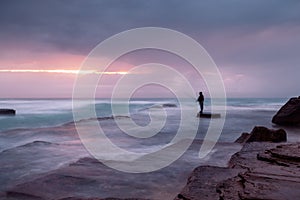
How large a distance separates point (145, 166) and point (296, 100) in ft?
44.3

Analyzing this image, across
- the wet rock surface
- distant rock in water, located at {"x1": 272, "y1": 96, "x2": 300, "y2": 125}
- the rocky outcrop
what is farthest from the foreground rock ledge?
distant rock in water, located at {"x1": 272, "y1": 96, "x2": 300, "y2": 125}

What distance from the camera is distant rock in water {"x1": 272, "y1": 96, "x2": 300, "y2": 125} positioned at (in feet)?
53.4

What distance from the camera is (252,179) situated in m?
4.19

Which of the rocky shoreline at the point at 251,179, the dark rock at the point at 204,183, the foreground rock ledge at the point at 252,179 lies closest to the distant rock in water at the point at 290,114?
the rocky shoreline at the point at 251,179

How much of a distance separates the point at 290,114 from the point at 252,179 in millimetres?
13609

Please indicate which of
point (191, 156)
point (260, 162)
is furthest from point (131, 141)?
point (260, 162)

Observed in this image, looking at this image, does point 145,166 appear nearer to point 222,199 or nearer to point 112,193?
point 112,193

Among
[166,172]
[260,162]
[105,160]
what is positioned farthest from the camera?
[105,160]

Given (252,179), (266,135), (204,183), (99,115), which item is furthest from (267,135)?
(99,115)

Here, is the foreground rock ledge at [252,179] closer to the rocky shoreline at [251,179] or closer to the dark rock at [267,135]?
the rocky shoreline at [251,179]

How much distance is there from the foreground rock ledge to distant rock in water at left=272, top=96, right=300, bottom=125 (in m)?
11.5

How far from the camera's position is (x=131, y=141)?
34.6ft

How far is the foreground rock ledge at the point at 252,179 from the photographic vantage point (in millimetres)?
3645

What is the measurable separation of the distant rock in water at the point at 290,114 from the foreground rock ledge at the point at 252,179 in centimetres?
1147
